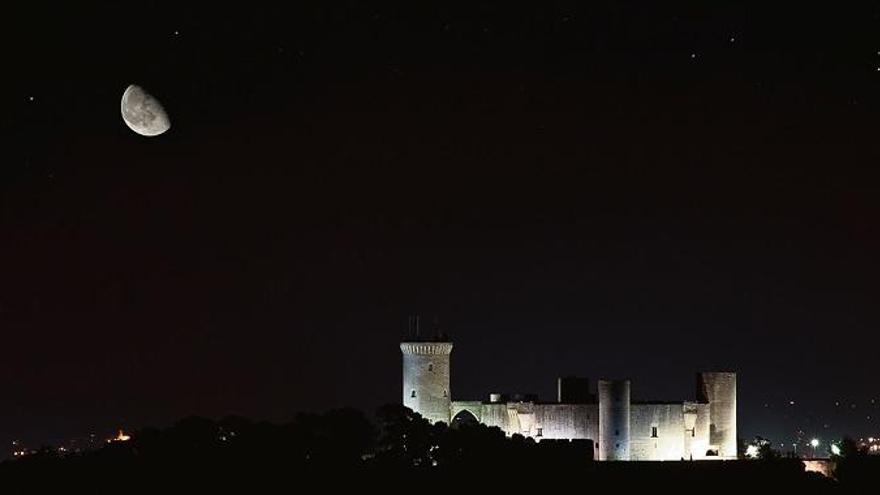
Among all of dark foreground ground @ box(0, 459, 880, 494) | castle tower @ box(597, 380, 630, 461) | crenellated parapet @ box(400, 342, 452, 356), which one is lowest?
dark foreground ground @ box(0, 459, 880, 494)

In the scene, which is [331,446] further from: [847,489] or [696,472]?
[847,489]

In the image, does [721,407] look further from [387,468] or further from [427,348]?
[387,468]

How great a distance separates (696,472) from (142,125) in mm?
29214

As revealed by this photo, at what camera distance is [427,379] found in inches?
3287

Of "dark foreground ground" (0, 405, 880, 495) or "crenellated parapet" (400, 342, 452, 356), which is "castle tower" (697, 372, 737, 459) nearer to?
"dark foreground ground" (0, 405, 880, 495)

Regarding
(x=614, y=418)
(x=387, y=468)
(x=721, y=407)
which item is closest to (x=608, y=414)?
(x=614, y=418)

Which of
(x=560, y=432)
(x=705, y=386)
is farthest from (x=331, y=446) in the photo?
(x=705, y=386)

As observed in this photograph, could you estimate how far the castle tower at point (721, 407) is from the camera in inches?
3260

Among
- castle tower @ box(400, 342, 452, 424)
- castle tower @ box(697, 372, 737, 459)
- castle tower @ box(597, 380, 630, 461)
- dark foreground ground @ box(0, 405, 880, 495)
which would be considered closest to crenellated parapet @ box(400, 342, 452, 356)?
castle tower @ box(400, 342, 452, 424)

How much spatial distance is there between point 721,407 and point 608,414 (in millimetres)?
4819

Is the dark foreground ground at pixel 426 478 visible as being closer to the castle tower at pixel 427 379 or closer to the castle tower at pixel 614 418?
the castle tower at pixel 614 418

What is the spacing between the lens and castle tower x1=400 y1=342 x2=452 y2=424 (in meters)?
83.0

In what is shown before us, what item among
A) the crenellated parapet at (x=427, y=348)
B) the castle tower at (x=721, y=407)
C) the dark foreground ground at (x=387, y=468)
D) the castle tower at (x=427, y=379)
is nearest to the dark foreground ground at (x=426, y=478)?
the dark foreground ground at (x=387, y=468)

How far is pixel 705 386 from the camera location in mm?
83312
